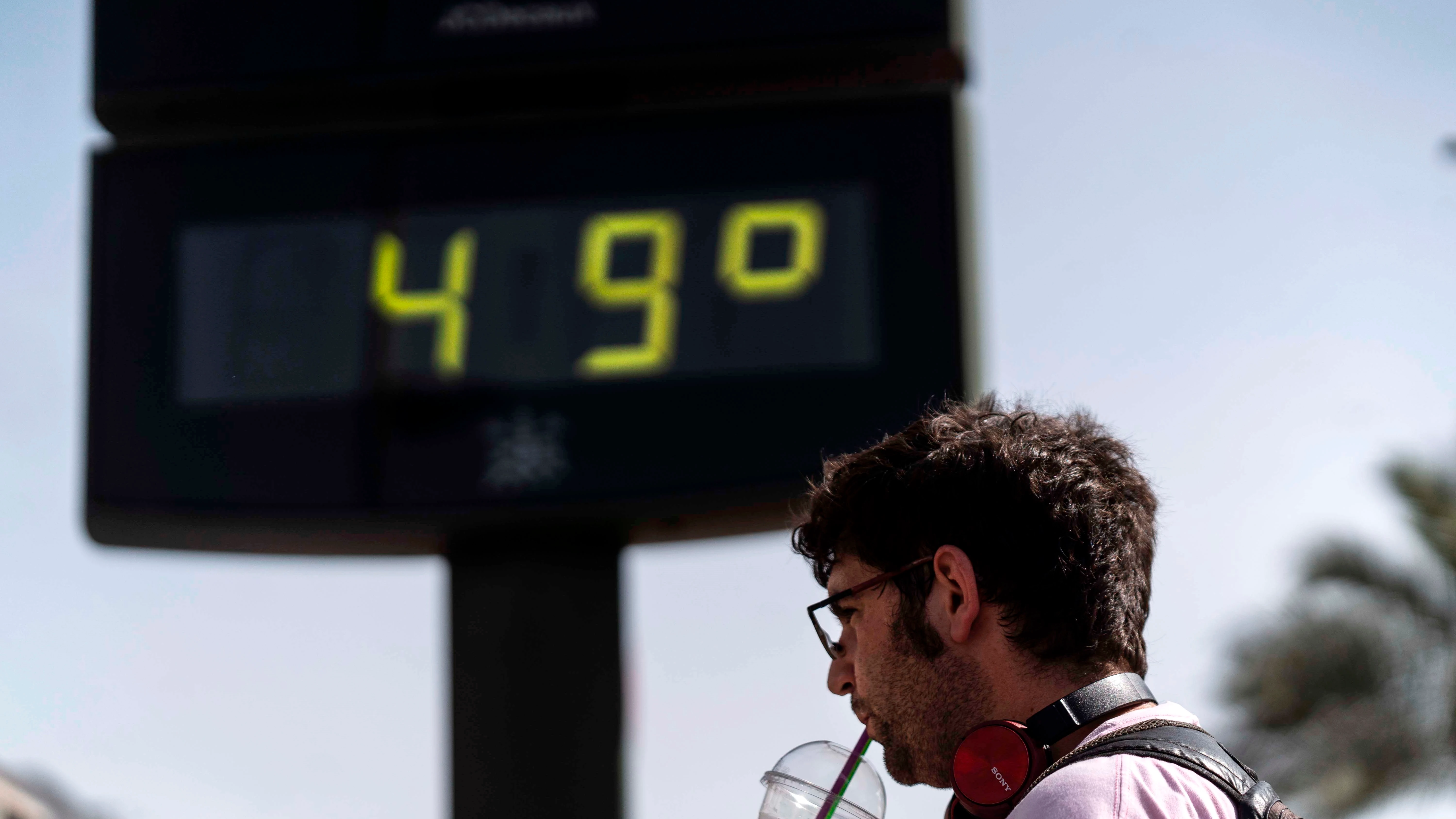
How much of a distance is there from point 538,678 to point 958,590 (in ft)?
9.70

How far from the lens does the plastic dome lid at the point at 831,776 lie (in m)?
1.91

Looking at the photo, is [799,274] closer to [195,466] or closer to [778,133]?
[778,133]

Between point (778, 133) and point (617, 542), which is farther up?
point (778, 133)

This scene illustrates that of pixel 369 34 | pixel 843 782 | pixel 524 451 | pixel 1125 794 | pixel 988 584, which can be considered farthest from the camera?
pixel 369 34

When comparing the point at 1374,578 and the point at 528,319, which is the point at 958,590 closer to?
the point at 528,319

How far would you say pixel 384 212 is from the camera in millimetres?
4617

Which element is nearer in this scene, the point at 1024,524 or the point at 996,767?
the point at 996,767

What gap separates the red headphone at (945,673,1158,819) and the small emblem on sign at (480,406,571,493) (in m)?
2.89

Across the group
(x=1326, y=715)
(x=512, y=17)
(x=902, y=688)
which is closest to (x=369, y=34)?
(x=512, y=17)

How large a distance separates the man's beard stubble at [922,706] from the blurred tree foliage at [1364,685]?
417 inches

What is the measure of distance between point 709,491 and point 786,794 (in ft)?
7.78

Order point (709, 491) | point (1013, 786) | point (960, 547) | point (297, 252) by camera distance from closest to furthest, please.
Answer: point (1013, 786) → point (960, 547) → point (709, 491) → point (297, 252)

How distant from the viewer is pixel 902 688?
1725 mm

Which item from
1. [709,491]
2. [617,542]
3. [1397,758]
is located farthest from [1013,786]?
[1397,758]
